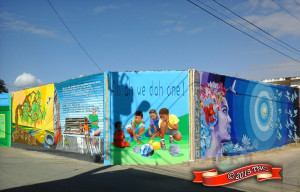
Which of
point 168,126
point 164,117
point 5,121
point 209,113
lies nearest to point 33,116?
point 5,121

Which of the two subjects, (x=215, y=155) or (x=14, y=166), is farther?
(x=215, y=155)

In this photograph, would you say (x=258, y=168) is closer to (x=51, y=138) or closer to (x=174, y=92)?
(x=174, y=92)

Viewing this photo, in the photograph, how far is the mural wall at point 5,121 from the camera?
934 inches

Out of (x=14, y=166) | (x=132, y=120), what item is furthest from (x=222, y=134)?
(x=14, y=166)

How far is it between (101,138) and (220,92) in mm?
6628

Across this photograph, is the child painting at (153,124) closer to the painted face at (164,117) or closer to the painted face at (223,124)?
the painted face at (164,117)

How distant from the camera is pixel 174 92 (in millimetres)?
13859

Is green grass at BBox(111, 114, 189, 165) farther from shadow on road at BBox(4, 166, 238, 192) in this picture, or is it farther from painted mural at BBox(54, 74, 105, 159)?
shadow on road at BBox(4, 166, 238, 192)

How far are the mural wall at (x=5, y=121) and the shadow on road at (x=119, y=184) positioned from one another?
1522 cm

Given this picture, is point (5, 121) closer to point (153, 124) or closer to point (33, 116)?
point (33, 116)

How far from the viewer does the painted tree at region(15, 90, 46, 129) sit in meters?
20.1

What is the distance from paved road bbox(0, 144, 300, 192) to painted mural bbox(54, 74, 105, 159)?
111cm

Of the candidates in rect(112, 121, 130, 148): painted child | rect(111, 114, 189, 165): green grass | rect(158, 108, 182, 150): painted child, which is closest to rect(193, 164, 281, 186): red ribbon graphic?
rect(111, 114, 189, 165): green grass

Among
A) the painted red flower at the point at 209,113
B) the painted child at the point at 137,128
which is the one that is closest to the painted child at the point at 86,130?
the painted child at the point at 137,128
